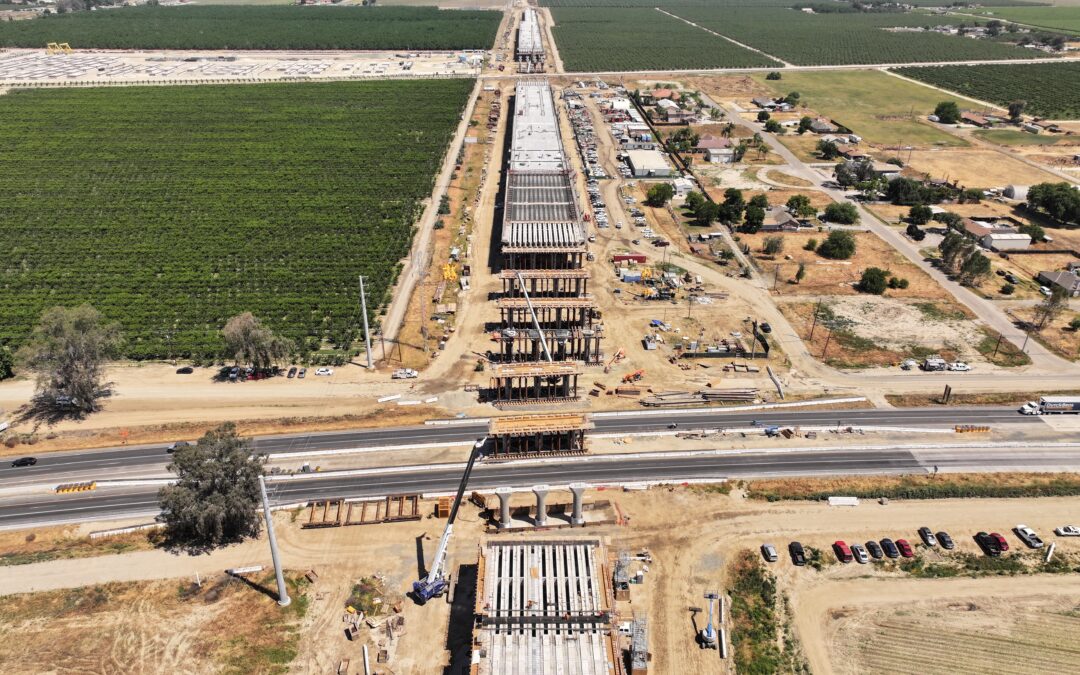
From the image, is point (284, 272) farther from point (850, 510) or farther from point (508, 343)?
point (850, 510)

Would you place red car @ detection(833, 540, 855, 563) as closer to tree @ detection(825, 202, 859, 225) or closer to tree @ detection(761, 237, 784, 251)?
tree @ detection(761, 237, 784, 251)

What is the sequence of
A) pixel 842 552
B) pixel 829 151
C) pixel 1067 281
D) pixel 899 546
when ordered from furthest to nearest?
pixel 829 151, pixel 1067 281, pixel 899 546, pixel 842 552

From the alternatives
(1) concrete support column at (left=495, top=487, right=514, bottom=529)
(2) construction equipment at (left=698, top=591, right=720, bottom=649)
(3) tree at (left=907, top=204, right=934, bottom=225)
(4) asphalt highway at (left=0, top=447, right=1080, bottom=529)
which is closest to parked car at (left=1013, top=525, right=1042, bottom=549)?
(4) asphalt highway at (left=0, top=447, right=1080, bottom=529)

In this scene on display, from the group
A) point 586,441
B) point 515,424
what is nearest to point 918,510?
point 586,441

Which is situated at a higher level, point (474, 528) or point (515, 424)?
point (515, 424)

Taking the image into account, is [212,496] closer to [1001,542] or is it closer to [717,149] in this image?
[1001,542]

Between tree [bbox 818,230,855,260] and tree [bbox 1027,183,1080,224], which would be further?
tree [bbox 1027,183,1080,224]

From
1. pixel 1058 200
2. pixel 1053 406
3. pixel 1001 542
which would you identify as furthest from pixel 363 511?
pixel 1058 200
